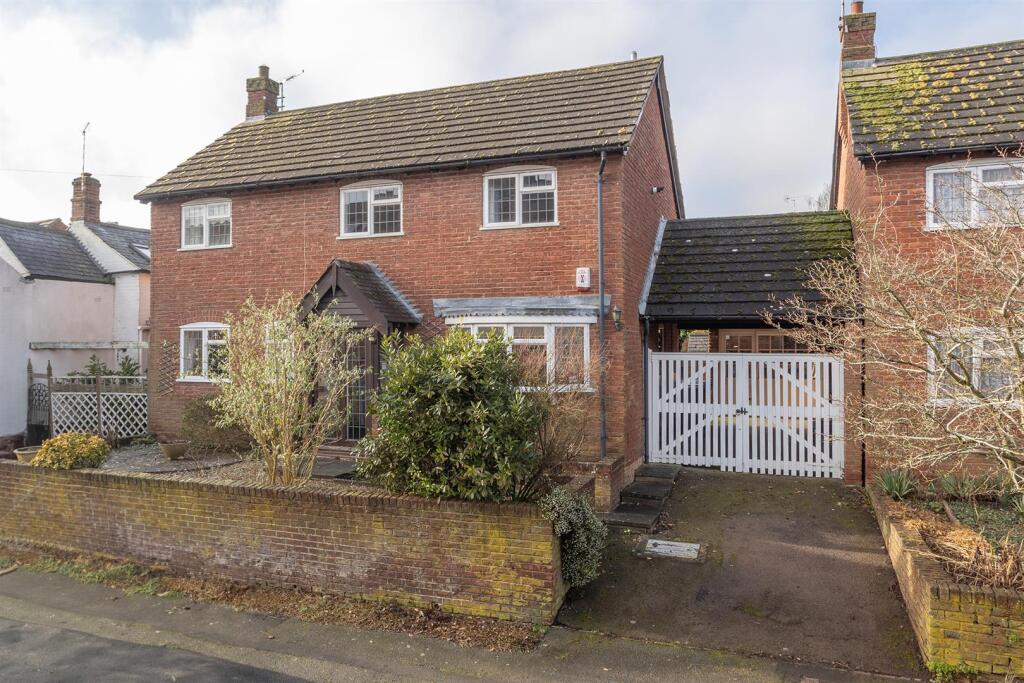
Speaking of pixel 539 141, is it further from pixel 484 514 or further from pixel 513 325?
pixel 484 514

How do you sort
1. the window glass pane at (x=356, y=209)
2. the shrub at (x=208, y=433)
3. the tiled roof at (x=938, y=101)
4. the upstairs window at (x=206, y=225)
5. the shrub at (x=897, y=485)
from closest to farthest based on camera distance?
1. the shrub at (x=897, y=485)
2. the tiled roof at (x=938, y=101)
3. the shrub at (x=208, y=433)
4. the window glass pane at (x=356, y=209)
5. the upstairs window at (x=206, y=225)

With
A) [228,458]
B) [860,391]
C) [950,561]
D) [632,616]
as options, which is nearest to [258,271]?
[228,458]

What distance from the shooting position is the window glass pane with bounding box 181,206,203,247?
1510cm

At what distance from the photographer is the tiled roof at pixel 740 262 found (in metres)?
12.1

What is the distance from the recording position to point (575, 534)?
673cm

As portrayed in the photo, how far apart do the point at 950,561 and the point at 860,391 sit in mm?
5667

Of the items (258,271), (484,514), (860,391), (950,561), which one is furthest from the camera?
(258,271)

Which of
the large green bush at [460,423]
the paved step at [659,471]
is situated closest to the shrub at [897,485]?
the paved step at [659,471]

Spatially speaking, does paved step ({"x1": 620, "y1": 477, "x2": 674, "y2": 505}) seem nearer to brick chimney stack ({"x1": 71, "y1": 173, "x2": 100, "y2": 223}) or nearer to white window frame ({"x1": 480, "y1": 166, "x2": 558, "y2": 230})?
white window frame ({"x1": 480, "y1": 166, "x2": 558, "y2": 230})

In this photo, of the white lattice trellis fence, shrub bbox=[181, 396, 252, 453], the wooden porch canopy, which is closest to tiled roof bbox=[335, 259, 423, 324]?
the wooden porch canopy

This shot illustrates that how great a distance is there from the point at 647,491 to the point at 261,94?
47.3 ft

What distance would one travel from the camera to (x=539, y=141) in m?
12.2

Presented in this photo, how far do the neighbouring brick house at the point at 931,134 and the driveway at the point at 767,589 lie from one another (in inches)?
100

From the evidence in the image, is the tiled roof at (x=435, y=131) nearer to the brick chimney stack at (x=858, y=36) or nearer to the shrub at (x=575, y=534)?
the brick chimney stack at (x=858, y=36)
